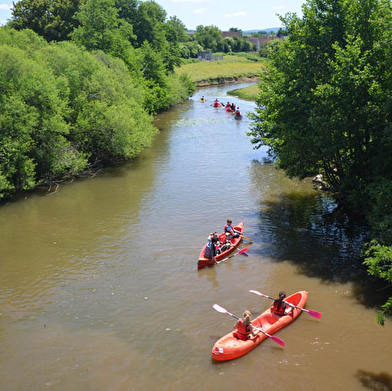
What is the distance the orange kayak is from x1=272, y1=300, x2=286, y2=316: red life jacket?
11cm

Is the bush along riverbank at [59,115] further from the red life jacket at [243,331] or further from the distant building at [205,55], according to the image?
the distant building at [205,55]

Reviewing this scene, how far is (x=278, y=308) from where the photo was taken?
45.2 feet

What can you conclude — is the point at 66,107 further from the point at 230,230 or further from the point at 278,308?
the point at 278,308

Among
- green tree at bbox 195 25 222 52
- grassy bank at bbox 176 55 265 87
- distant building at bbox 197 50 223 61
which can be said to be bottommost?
grassy bank at bbox 176 55 265 87

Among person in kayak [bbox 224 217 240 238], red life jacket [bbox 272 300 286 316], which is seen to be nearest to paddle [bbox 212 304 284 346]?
red life jacket [bbox 272 300 286 316]

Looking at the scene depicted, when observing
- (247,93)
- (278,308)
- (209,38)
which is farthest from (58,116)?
(209,38)

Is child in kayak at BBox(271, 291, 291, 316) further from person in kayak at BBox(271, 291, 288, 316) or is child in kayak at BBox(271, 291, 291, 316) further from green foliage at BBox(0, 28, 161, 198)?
green foliage at BBox(0, 28, 161, 198)

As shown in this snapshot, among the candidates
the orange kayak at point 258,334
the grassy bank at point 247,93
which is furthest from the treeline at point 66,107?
the grassy bank at point 247,93

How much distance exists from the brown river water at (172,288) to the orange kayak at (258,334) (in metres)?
0.24

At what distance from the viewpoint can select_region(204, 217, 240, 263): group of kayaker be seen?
17531 mm

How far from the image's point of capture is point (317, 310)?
14.2 metres

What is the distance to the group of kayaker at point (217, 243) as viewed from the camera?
→ 1753cm

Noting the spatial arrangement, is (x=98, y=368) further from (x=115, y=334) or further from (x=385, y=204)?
(x=385, y=204)

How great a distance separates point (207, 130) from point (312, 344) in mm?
32591
